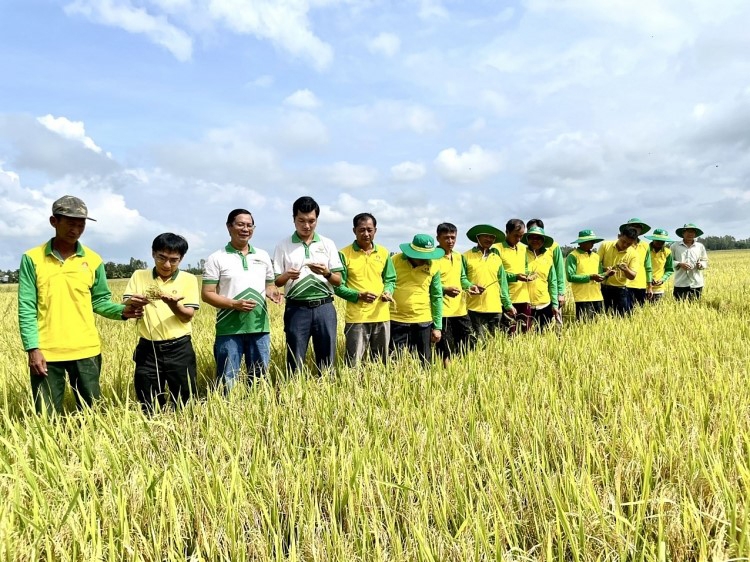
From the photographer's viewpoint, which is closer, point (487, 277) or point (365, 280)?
point (365, 280)

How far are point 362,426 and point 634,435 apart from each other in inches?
52.9

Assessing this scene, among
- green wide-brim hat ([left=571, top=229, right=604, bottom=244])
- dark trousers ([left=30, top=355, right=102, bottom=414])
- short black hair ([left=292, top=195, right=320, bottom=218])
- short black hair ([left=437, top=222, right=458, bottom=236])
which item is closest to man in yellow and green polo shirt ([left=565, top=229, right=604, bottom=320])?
green wide-brim hat ([left=571, top=229, right=604, bottom=244])

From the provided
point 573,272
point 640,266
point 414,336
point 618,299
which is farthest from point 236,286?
point 640,266

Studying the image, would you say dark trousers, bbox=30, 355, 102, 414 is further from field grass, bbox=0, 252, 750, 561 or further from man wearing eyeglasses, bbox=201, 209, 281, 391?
man wearing eyeglasses, bbox=201, 209, 281, 391

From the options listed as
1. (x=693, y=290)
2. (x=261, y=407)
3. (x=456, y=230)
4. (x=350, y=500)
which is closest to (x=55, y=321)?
(x=261, y=407)

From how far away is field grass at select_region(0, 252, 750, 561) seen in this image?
1537 millimetres

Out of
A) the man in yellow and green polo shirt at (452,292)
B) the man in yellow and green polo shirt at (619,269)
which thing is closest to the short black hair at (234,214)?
the man in yellow and green polo shirt at (452,292)

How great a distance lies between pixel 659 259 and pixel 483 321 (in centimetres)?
396

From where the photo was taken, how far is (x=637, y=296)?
7.29 metres

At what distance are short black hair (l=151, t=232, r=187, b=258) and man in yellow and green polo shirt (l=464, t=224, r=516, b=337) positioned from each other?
315cm

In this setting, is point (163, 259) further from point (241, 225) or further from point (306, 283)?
point (306, 283)

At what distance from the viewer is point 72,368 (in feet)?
10.0

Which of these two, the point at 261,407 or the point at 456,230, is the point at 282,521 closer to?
the point at 261,407

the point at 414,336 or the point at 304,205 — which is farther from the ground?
the point at 304,205
